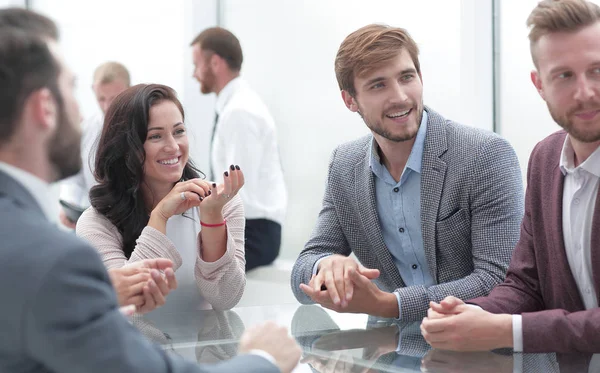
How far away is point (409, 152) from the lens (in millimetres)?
2748

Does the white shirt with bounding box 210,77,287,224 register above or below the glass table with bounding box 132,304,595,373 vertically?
below

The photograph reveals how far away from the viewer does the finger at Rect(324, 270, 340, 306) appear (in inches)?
92.5

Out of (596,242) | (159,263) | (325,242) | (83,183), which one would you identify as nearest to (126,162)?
(325,242)

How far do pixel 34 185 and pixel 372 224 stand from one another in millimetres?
1659

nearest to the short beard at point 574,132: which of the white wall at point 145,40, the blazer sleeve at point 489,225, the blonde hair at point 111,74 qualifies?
the blazer sleeve at point 489,225

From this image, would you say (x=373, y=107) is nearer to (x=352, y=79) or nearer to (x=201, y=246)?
(x=352, y=79)

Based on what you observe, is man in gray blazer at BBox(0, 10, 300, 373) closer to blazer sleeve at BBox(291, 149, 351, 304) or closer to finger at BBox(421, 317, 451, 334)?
finger at BBox(421, 317, 451, 334)

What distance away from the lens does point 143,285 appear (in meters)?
2.11

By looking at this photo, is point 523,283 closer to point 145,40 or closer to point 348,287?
point 348,287

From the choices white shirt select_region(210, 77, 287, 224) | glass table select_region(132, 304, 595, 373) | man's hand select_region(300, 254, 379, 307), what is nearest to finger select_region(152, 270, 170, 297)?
glass table select_region(132, 304, 595, 373)

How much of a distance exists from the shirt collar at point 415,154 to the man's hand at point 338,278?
1.42 feet

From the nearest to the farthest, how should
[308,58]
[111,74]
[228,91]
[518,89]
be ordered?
1. [518,89]
2. [228,91]
3. [308,58]
4. [111,74]

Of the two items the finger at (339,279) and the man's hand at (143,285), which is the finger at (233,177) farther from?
the man's hand at (143,285)

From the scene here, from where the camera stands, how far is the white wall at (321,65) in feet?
15.0
